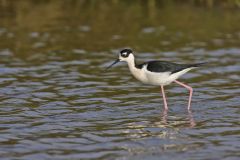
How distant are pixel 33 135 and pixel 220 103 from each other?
10.3ft

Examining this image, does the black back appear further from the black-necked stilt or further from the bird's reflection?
the bird's reflection

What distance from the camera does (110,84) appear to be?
12242 millimetres

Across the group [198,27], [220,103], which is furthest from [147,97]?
[198,27]

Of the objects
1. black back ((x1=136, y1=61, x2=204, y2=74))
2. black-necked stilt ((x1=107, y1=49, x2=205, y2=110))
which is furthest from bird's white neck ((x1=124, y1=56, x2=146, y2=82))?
black back ((x1=136, y1=61, x2=204, y2=74))

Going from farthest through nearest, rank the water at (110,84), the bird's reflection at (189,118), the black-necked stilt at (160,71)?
1. the black-necked stilt at (160,71)
2. the bird's reflection at (189,118)
3. the water at (110,84)

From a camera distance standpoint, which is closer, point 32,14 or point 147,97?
point 147,97

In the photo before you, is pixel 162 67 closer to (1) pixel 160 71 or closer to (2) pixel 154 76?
(1) pixel 160 71

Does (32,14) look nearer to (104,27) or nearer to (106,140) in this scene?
(104,27)

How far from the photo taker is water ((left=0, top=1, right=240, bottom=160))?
27.9 feet

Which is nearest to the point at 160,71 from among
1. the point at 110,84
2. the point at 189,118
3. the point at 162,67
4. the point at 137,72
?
the point at 162,67

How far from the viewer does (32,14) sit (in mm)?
18766

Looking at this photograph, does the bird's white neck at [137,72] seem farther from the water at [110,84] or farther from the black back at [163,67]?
the water at [110,84]

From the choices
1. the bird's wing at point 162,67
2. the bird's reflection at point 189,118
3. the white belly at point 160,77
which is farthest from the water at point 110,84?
the bird's wing at point 162,67

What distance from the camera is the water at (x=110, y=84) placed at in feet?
27.9
